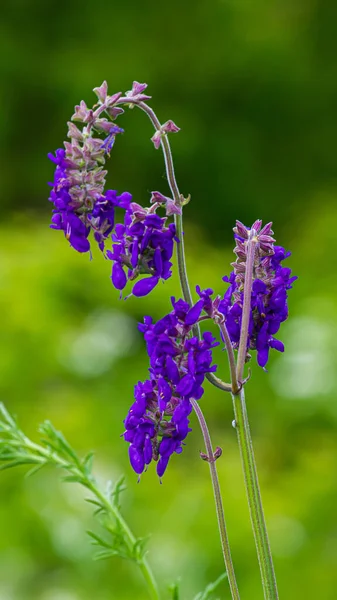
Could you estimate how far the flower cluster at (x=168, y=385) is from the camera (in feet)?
1.14

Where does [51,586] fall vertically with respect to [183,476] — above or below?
below

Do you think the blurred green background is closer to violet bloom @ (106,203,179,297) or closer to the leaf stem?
the leaf stem

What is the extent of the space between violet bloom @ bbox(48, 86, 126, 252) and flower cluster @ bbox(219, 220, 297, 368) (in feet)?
0.19

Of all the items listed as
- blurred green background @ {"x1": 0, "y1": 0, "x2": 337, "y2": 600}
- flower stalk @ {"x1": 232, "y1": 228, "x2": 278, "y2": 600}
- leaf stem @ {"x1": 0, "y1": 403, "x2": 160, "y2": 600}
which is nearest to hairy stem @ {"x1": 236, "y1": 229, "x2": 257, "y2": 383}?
flower stalk @ {"x1": 232, "y1": 228, "x2": 278, "y2": 600}

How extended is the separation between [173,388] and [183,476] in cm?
132

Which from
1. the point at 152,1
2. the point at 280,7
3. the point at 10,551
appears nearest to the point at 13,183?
the point at 152,1

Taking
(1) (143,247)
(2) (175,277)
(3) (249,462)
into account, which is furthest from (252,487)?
(2) (175,277)

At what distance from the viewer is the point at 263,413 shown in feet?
6.16

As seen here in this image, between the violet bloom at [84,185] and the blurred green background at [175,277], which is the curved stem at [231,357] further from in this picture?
the blurred green background at [175,277]

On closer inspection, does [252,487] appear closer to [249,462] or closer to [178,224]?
[249,462]

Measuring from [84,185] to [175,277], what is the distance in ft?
6.29

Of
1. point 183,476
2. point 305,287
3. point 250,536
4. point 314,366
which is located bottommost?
point 250,536

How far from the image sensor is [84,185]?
14.3 inches

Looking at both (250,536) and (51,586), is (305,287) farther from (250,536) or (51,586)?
(51,586)
